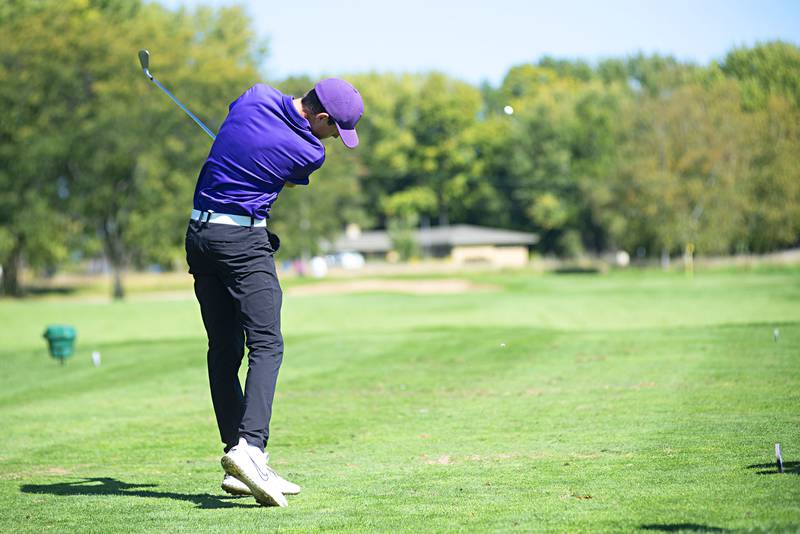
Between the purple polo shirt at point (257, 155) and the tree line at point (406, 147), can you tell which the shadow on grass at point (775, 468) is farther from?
the tree line at point (406, 147)

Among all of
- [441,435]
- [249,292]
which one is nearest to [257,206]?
[249,292]

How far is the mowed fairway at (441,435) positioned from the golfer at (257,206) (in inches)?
22.7

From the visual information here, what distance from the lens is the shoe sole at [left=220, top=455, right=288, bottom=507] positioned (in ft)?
20.2

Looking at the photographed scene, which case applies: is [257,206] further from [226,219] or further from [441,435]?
[441,435]

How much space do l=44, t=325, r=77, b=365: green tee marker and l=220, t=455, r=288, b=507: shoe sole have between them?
13.7m

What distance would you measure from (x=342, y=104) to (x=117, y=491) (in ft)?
9.69

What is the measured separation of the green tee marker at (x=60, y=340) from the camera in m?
19.0

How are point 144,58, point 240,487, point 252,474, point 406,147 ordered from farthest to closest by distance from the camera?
point 406,147 → point 144,58 → point 240,487 → point 252,474

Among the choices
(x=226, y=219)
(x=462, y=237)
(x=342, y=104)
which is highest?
(x=342, y=104)

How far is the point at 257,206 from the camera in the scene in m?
6.48

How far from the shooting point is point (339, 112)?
20.8 ft

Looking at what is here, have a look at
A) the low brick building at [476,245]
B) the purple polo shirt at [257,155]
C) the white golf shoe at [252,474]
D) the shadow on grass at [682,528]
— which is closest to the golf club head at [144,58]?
the purple polo shirt at [257,155]

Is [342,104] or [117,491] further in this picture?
[117,491]

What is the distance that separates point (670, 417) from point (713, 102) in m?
79.3
